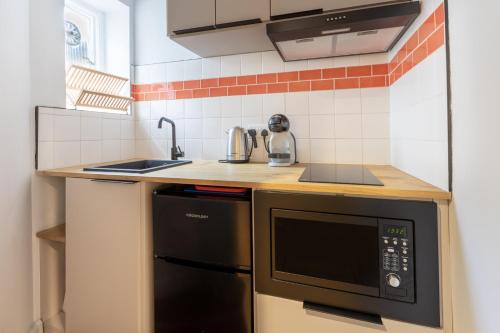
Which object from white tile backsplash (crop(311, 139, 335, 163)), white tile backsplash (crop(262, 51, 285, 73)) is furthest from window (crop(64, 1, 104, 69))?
white tile backsplash (crop(311, 139, 335, 163))

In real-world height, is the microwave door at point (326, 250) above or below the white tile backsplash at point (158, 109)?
below

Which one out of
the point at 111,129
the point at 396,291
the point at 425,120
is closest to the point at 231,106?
the point at 111,129

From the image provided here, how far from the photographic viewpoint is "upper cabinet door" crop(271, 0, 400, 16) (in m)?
1.13

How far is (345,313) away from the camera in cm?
97

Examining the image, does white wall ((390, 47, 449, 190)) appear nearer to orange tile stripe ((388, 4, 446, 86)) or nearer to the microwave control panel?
orange tile stripe ((388, 4, 446, 86))

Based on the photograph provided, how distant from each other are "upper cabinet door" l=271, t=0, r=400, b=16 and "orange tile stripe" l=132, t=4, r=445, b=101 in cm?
26

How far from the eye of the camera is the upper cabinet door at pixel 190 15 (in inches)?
55.1

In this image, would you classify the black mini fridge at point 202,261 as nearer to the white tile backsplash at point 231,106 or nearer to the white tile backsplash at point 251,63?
the white tile backsplash at point 231,106

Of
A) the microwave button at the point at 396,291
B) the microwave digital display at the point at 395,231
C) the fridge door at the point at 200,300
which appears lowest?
the fridge door at the point at 200,300

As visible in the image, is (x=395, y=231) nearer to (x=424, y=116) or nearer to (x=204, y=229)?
(x=424, y=116)

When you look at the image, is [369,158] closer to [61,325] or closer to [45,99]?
[45,99]

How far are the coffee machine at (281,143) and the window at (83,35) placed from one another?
4.48 feet

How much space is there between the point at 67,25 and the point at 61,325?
1.83m

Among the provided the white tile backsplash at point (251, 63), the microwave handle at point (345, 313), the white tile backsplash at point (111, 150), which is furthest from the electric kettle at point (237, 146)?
the microwave handle at point (345, 313)
